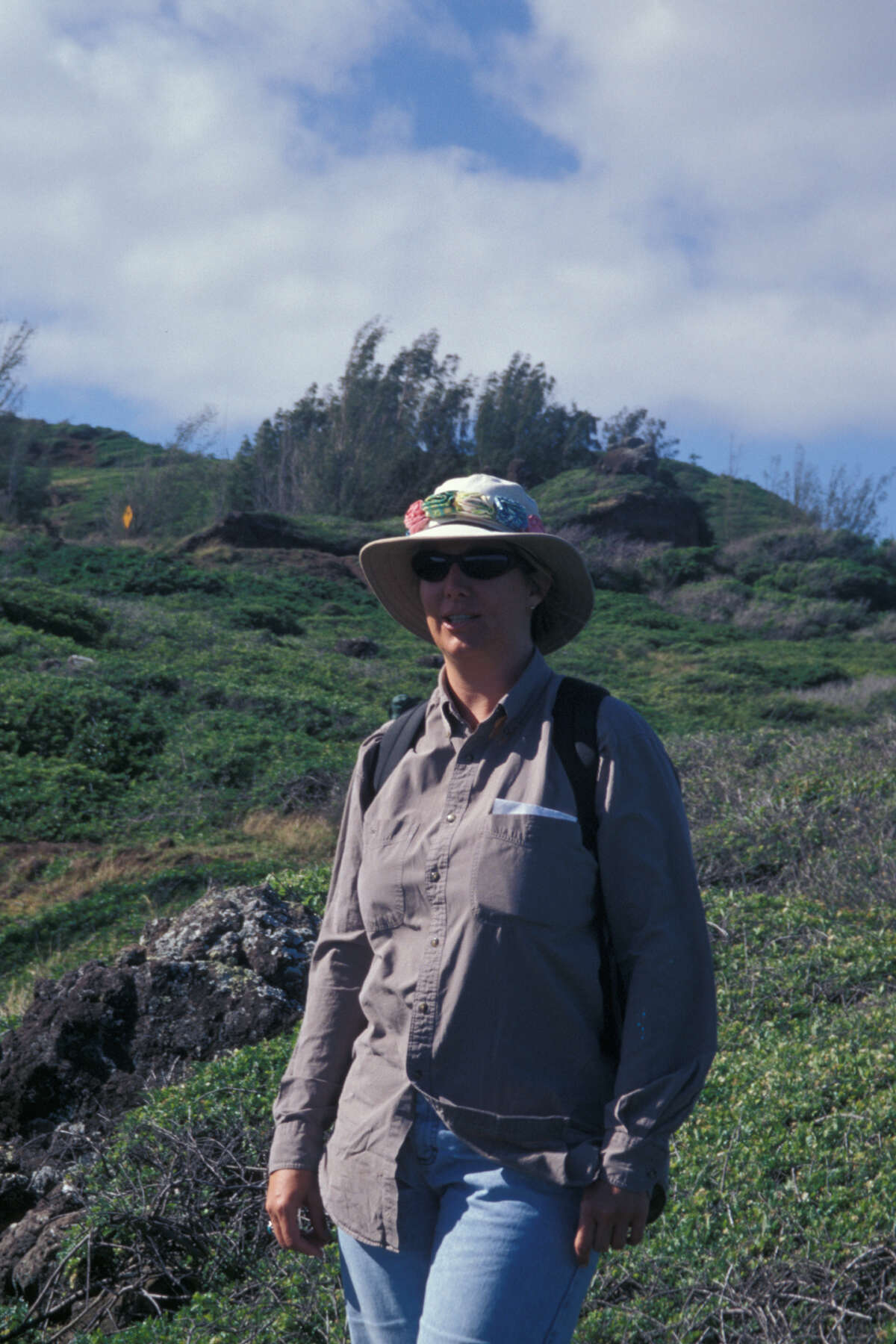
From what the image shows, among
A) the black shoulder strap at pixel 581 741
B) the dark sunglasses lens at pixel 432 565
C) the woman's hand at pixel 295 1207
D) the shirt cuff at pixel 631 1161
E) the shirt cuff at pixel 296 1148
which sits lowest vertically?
the woman's hand at pixel 295 1207

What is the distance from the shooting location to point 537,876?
67.4 inches

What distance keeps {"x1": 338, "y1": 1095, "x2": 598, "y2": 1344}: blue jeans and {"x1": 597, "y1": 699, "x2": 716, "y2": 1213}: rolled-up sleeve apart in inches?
5.6

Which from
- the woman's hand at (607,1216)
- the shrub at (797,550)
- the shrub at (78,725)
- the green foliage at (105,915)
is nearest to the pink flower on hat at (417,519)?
the woman's hand at (607,1216)

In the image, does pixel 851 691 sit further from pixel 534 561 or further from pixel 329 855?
pixel 534 561

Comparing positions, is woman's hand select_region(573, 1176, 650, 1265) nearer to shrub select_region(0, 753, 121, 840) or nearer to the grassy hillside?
the grassy hillside

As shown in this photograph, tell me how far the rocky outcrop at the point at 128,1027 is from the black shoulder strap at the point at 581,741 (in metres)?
2.90

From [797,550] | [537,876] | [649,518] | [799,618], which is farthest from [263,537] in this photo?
[537,876]

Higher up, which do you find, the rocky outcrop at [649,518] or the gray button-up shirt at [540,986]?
the rocky outcrop at [649,518]

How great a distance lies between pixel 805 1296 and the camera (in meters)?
2.70

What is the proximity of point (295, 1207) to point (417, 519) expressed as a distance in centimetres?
124

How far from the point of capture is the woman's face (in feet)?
6.57

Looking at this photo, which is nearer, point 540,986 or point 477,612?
point 540,986

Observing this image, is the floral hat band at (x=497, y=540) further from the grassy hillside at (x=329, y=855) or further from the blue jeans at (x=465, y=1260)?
the grassy hillside at (x=329, y=855)

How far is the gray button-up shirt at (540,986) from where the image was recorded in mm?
1659
